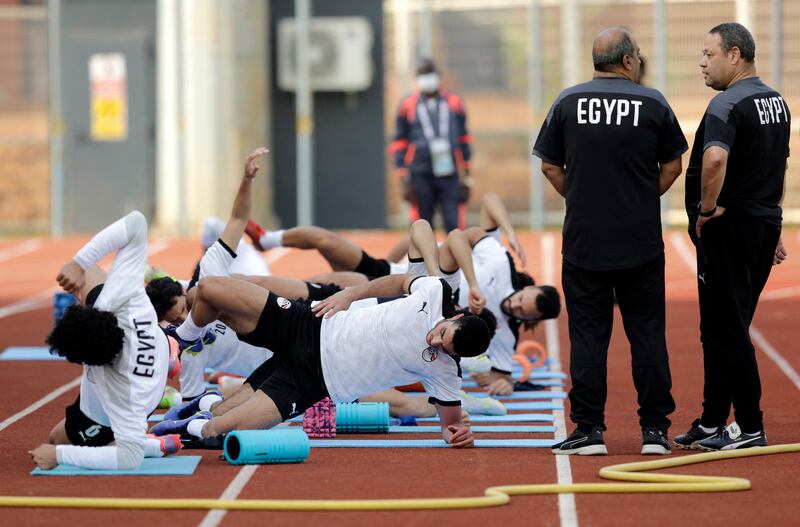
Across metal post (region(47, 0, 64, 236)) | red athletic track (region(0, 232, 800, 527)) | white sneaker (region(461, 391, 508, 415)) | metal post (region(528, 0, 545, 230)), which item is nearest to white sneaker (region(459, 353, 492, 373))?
red athletic track (region(0, 232, 800, 527))

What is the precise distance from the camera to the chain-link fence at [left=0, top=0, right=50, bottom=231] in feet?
79.5

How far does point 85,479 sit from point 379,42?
691 inches

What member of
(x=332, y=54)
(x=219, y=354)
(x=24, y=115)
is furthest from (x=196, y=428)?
(x=24, y=115)

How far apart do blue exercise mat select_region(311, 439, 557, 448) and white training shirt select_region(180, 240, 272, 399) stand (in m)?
1.15

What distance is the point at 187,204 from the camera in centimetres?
2295

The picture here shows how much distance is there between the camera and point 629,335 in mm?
7457

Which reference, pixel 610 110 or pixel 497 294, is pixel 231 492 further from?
pixel 497 294

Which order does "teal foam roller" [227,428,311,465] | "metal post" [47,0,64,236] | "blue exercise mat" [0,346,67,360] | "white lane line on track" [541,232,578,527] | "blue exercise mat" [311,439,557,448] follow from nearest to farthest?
"white lane line on track" [541,232,578,527]
"teal foam roller" [227,428,311,465]
"blue exercise mat" [311,439,557,448]
"blue exercise mat" [0,346,67,360]
"metal post" [47,0,64,236]

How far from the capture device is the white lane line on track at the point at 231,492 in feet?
19.7

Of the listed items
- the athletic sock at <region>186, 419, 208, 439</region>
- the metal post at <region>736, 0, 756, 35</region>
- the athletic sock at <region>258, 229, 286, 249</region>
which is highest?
the metal post at <region>736, 0, 756, 35</region>

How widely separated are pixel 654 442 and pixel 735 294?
828 millimetres

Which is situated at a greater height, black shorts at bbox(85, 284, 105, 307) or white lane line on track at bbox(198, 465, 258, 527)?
black shorts at bbox(85, 284, 105, 307)

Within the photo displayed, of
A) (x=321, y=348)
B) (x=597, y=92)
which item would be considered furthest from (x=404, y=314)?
(x=597, y=92)

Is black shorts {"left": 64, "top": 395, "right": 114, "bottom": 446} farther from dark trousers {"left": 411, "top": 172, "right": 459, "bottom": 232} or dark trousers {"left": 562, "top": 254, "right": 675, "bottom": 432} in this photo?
dark trousers {"left": 411, "top": 172, "right": 459, "bottom": 232}
